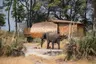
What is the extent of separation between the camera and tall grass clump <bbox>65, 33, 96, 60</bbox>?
38.0 feet

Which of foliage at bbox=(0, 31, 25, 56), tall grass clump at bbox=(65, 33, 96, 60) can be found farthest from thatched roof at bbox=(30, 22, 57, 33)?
tall grass clump at bbox=(65, 33, 96, 60)

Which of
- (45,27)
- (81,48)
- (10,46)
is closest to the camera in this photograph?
(81,48)

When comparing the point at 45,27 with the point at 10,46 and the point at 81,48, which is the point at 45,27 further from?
the point at 81,48

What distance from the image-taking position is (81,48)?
11.7 metres

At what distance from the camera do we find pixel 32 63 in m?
10.2

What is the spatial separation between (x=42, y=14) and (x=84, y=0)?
631cm

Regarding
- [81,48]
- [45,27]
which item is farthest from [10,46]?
[45,27]

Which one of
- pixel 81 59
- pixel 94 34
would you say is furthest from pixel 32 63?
pixel 94 34

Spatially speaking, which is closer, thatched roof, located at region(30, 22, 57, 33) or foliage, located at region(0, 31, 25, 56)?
foliage, located at region(0, 31, 25, 56)

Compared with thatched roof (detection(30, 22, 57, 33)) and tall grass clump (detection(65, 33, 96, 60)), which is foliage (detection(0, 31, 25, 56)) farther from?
thatched roof (detection(30, 22, 57, 33))

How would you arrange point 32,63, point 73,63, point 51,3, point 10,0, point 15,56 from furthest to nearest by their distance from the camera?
point 10,0 → point 51,3 → point 15,56 → point 73,63 → point 32,63

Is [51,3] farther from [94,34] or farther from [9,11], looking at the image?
[94,34]

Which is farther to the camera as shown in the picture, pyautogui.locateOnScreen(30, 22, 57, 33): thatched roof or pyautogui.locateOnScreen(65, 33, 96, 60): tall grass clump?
pyautogui.locateOnScreen(30, 22, 57, 33): thatched roof

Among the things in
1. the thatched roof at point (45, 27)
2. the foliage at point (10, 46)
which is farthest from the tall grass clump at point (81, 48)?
the thatched roof at point (45, 27)
